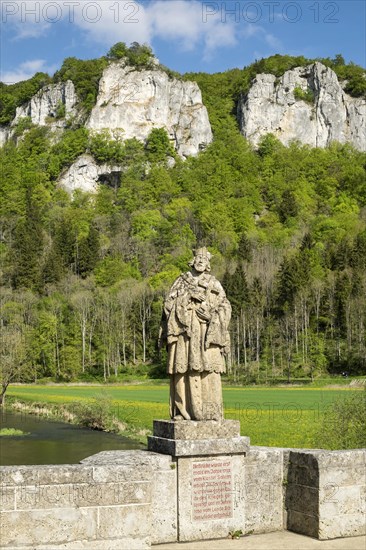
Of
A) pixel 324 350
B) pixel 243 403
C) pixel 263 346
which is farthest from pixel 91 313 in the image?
pixel 243 403

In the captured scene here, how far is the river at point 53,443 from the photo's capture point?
37.8 meters

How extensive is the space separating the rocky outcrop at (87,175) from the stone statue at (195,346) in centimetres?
18542

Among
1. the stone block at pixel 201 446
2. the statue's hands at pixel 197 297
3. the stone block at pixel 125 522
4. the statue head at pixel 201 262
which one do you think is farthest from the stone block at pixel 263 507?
the statue head at pixel 201 262

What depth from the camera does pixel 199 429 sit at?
11.5m

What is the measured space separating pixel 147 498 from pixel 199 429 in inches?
56.3

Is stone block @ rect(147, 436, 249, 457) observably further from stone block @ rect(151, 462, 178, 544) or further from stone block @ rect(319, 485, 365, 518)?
stone block @ rect(319, 485, 365, 518)

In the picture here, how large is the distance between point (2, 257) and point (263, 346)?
67146 mm

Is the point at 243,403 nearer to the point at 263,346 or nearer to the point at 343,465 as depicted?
the point at 343,465

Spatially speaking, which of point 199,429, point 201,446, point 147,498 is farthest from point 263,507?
point 147,498

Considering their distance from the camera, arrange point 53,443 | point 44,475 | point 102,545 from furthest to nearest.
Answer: point 53,443 < point 102,545 < point 44,475

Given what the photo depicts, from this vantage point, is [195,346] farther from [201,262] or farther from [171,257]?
[171,257]

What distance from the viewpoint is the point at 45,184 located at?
19362cm

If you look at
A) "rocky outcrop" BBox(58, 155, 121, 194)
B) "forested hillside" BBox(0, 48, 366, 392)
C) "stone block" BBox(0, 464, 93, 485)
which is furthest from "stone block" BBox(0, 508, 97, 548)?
"rocky outcrop" BBox(58, 155, 121, 194)

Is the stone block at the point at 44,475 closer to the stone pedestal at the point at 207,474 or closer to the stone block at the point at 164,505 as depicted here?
the stone block at the point at 164,505
